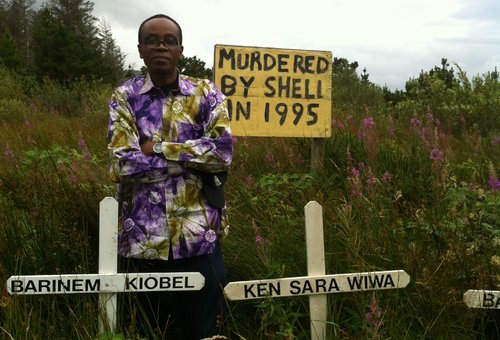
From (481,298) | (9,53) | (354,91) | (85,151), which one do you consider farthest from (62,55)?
(481,298)

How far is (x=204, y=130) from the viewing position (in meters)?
2.23

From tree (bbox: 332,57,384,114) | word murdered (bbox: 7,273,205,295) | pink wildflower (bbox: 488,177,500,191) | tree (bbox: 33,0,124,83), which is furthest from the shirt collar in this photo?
tree (bbox: 33,0,124,83)

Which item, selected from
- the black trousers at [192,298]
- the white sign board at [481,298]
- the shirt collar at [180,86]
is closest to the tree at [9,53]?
the shirt collar at [180,86]

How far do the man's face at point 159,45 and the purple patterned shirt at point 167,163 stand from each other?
0.09m

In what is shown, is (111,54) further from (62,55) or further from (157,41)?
(157,41)

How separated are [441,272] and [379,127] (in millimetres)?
3951

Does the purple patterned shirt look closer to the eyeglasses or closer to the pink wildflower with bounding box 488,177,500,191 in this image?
the eyeglasses

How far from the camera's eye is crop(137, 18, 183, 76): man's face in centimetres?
220

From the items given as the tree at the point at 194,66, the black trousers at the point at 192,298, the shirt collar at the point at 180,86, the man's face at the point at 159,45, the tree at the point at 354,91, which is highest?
the tree at the point at 194,66

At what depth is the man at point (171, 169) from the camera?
213 cm

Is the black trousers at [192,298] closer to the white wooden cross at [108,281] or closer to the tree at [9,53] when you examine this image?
the white wooden cross at [108,281]

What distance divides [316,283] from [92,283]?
970mm

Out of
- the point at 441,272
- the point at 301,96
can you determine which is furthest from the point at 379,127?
the point at 441,272

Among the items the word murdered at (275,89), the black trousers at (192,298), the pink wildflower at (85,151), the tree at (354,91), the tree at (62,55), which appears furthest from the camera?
the tree at (62,55)
